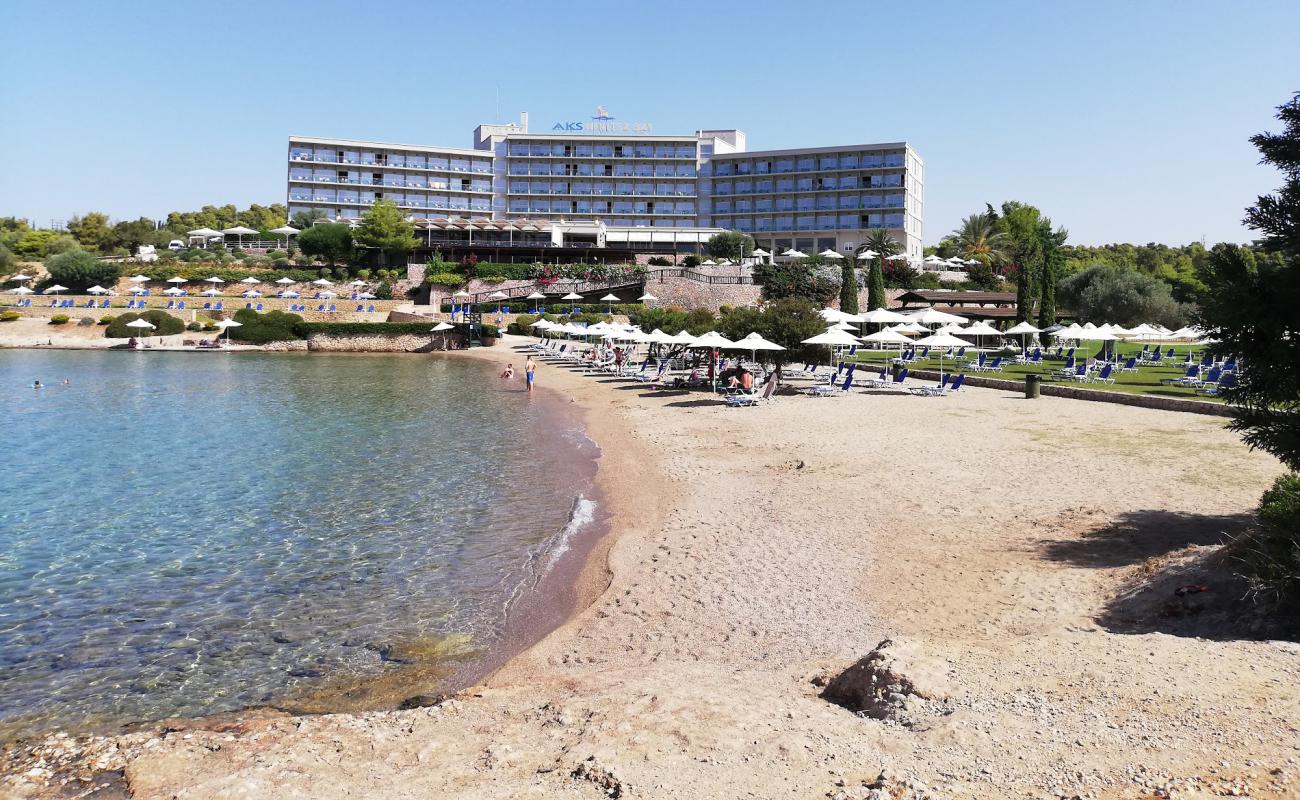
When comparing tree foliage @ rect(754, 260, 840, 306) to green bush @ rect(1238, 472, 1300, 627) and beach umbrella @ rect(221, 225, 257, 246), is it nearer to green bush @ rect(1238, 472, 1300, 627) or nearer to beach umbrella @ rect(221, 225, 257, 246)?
beach umbrella @ rect(221, 225, 257, 246)

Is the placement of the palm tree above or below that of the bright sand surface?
above

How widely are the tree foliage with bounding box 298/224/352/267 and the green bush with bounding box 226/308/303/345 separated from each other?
15.8 metres

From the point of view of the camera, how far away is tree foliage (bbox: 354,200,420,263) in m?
71.4

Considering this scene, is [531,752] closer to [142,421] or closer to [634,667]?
[634,667]

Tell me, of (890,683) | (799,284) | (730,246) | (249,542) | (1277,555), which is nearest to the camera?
(890,683)

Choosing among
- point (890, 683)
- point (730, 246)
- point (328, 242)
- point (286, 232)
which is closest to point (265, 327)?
point (328, 242)

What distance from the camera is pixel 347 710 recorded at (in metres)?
7.42

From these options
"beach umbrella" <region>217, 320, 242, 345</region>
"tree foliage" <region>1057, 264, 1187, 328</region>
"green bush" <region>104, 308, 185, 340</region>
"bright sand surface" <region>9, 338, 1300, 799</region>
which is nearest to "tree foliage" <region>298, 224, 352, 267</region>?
"green bush" <region>104, 308, 185, 340</region>

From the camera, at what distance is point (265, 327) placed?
5662 cm

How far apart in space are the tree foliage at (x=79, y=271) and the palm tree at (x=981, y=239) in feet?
236

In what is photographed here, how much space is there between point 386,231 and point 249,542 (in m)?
62.5

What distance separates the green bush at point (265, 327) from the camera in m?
56.2

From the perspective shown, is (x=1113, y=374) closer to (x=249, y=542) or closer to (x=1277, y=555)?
(x=1277, y=555)

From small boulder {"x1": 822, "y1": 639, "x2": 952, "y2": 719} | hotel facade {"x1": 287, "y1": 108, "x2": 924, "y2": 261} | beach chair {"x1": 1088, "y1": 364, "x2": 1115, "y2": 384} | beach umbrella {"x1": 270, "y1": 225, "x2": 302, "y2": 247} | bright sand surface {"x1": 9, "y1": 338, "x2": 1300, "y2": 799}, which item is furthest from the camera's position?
hotel facade {"x1": 287, "y1": 108, "x2": 924, "y2": 261}
